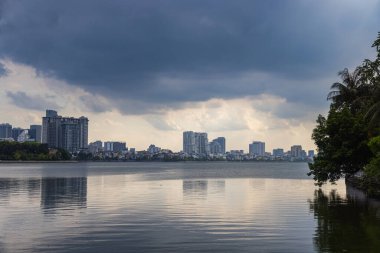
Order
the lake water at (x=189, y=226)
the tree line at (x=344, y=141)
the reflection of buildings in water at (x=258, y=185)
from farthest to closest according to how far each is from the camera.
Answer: the reflection of buildings in water at (x=258, y=185) → the tree line at (x=344, y=141) → the lake water at (x=189, y=226)

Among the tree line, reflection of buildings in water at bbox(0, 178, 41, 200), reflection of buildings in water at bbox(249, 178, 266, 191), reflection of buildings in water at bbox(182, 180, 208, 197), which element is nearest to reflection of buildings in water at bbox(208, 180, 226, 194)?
reflection of buildings in water at bbox(182, 180, 208, 197)

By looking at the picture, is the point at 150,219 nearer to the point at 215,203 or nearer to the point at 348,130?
the point at 215,203

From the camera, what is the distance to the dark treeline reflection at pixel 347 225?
811 inches

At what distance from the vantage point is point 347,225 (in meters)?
26.6

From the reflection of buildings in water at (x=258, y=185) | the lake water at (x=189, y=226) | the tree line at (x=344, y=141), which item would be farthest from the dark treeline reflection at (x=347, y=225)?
the reflection of buildings in water at (x=258, y=185)

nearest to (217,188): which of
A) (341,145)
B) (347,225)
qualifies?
(341,145)

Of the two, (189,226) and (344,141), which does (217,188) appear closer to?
(344,141)

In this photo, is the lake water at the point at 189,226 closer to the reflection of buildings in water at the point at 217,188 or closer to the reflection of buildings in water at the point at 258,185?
the reflection of buildings in water at the point at 217,188

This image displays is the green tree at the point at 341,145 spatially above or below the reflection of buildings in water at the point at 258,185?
above

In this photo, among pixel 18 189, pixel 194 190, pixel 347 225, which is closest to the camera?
pixel 347 225

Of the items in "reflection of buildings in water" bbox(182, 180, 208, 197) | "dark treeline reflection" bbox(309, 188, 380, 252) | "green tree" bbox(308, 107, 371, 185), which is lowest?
"dark treeline reflection" bbox(309, 188, 380, 252)

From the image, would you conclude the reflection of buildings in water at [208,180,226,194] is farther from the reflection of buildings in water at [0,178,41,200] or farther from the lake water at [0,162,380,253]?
the reflection of buildings in water at [0,178,41,200]

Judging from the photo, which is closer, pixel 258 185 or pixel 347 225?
pixel 347 225

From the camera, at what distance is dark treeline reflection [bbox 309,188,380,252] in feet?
67.6
